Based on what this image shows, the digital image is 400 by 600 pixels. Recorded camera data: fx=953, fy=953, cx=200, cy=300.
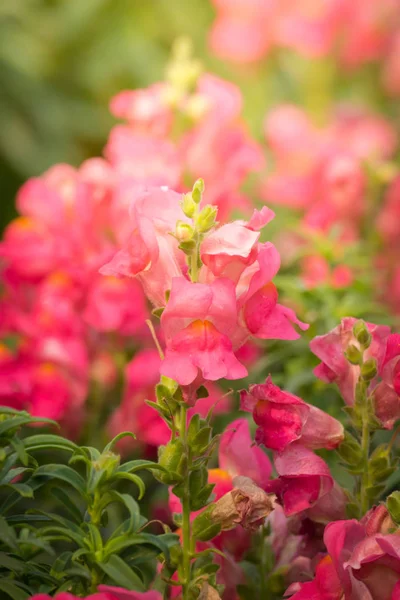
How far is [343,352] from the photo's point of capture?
0.64 m

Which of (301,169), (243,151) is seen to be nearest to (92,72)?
(301,169)

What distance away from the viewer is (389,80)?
218cm

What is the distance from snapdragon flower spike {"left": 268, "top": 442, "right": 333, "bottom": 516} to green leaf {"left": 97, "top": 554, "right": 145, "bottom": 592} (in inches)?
4.1

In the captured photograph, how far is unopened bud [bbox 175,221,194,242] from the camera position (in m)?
0.59

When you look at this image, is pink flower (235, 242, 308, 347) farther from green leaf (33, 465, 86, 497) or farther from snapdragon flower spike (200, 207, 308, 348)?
green leaf (33, 465, 86, 497)

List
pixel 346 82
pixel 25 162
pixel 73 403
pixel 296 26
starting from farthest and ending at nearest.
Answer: pixel 346 82 < pixel 25 162 < pixel 296 26 < pixel 73 403

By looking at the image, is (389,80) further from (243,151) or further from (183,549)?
(183,549)

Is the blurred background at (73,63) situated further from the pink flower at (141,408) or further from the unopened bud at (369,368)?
the unopened bud at (369,368)

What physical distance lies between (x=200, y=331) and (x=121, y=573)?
15 centimetres

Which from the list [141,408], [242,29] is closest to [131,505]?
[141,408]

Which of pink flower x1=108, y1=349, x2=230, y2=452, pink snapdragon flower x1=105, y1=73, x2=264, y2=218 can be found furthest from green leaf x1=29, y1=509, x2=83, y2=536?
pink snapdragon flower x1=105, y1=73, x2=264, y2=218

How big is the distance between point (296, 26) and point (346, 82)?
1.32ft

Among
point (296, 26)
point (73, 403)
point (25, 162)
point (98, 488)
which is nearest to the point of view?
point (98, 488)

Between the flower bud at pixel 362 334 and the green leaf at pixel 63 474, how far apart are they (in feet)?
0.65
